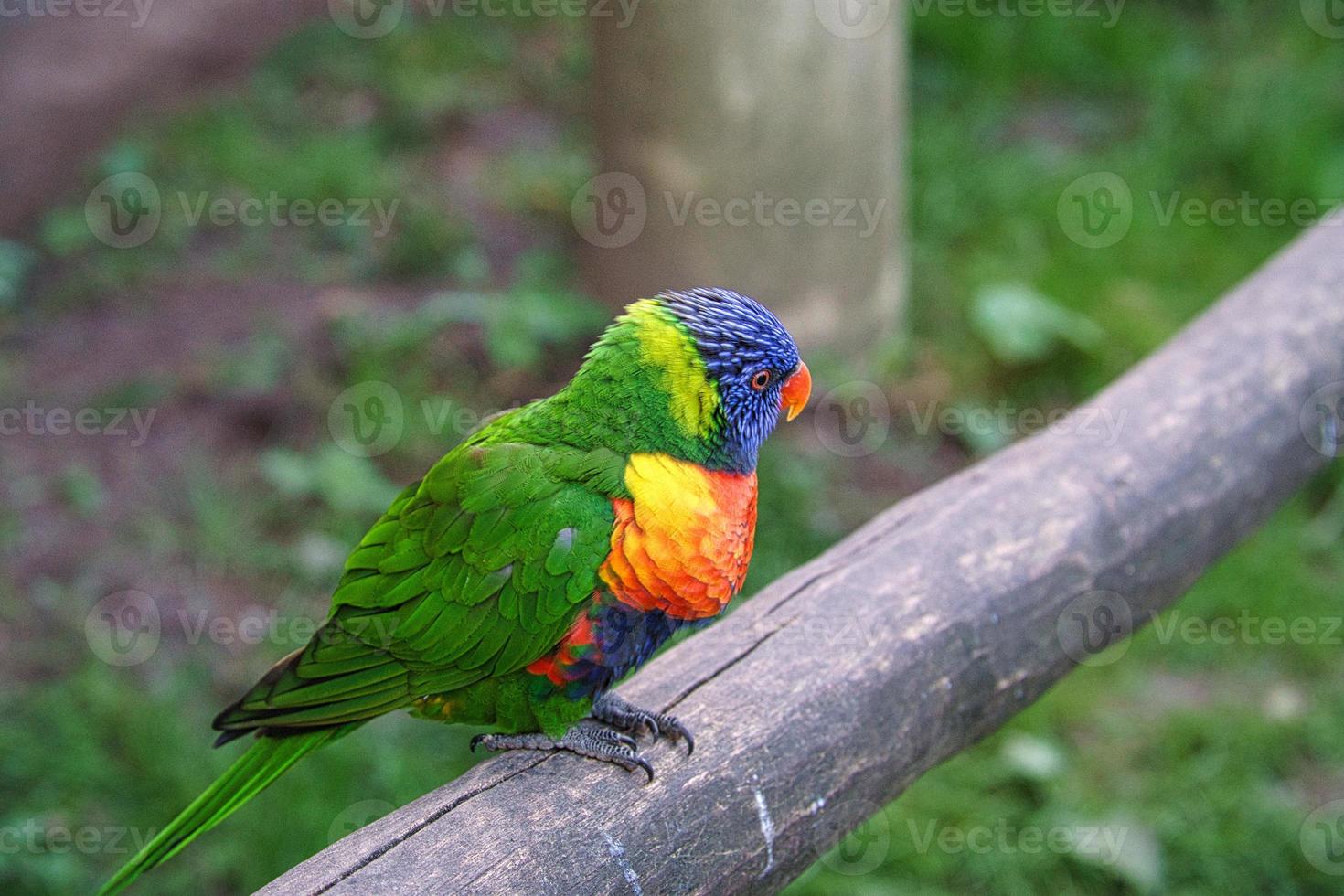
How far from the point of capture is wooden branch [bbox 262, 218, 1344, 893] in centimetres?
176

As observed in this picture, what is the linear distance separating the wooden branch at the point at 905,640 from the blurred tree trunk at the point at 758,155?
5.28 feet

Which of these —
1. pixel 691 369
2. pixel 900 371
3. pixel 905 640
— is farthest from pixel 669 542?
pixel 900 371

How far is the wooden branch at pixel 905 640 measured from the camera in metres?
1.76

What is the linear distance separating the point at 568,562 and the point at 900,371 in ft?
9.15

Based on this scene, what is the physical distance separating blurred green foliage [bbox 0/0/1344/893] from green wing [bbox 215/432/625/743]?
45.2 inches

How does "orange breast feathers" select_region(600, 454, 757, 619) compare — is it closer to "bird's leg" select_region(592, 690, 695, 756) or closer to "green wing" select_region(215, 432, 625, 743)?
"green wing" select_region(215, 432, 625, 743)

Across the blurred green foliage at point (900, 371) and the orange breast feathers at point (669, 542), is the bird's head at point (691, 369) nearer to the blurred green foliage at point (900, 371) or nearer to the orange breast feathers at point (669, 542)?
the orange breast feathers at point (669, 542)

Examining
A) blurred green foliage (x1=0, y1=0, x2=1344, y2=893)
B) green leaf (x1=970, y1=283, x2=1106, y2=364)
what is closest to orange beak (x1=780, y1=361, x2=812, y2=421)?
blurred green foliage (x1=0, y1=0, x2=1344, y2=893)

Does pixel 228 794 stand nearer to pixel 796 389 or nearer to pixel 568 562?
pixel 568 562

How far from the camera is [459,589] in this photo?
1.93 m

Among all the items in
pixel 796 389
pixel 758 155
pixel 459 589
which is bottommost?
pixel 459 589

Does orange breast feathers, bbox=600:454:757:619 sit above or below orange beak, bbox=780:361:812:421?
below

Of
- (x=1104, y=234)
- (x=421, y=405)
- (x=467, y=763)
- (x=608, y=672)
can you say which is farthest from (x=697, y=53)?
(x=608, y=672)

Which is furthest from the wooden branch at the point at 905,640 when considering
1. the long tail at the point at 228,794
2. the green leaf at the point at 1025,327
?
the green leaf at the point at 1025,327
